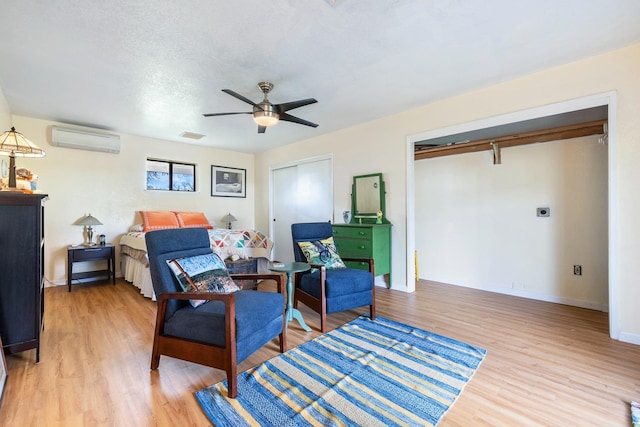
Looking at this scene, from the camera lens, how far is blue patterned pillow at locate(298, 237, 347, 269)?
3057 millimetres

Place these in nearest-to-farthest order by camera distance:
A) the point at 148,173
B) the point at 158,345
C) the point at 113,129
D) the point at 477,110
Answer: the point at 158,345, the point at 477,110, the point at 113,129, the point at 148,173

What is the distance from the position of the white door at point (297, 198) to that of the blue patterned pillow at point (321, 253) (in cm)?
190

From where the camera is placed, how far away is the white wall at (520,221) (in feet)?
10.8

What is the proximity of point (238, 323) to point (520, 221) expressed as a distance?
377 cm

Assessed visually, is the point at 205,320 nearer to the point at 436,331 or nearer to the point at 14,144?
the point at 436,331

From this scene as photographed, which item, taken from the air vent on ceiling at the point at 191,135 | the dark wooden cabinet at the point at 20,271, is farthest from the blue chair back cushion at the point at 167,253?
the air vent on ceiling at the point at 191,135

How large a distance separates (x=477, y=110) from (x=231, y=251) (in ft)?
11.8

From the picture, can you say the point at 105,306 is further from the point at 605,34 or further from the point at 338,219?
the point at 605,34

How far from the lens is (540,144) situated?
11.9 ft

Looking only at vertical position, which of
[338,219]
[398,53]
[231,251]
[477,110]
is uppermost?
[398,53]

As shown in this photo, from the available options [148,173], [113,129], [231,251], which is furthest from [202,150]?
[231,251]

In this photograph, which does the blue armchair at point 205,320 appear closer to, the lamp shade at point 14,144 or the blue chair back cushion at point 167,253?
the blue chair back cushion at point 167,253

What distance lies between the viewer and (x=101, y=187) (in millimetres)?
4797

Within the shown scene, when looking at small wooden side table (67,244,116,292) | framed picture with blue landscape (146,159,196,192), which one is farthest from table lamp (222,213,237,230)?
small wooden side table (67,244,116,292)
